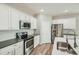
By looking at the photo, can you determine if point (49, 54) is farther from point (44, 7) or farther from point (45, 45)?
point (44, 7)

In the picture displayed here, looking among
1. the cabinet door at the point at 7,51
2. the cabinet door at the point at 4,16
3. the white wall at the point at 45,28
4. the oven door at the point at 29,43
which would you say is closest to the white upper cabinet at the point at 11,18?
the cabinet door at the point at 4,16

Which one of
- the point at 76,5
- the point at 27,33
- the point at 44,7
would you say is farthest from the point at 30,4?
the point at 76,5

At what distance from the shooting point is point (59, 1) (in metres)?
1.63

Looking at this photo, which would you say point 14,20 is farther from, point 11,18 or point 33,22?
point 33,22

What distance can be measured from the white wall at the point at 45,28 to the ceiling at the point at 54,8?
0.42ft

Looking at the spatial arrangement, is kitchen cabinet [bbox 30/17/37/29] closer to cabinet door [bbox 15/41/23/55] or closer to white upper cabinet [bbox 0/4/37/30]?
white upper cabinet [bbox 0/4/37/30]

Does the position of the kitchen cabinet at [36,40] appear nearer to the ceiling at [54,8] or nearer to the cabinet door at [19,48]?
the cabinet door at [19,48]

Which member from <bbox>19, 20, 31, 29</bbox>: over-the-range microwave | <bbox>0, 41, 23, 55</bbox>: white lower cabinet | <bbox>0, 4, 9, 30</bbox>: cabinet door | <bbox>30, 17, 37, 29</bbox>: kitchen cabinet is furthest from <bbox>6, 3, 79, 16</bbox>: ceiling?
<bbox>0, 41, 23, 55</bbox>: white lower cabinet

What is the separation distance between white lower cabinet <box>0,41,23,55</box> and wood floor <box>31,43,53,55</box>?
29 centimetres

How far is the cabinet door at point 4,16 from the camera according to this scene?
179 centimetres

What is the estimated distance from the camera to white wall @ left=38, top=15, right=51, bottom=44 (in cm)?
189

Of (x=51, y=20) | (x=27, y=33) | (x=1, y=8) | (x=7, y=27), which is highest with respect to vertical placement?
(x=1, y=8)

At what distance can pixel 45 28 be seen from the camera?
1930 mm

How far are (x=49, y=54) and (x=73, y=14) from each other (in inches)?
35.4
